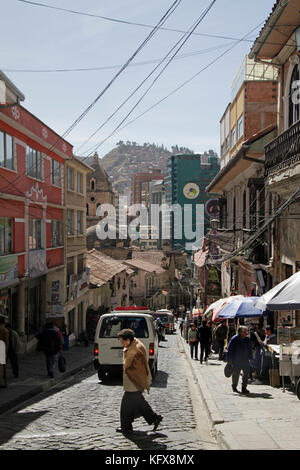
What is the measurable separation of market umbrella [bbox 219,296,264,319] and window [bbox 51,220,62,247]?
48.1 feet

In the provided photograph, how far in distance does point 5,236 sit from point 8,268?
144cm

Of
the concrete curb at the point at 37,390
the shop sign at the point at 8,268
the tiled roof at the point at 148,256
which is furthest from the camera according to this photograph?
the tiled roof at the point at 148,256

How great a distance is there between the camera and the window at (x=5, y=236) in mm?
19719

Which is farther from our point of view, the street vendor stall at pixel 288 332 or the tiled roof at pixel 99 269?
the tiled roof at pixel 99 269

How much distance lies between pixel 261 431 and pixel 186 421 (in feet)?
5.51

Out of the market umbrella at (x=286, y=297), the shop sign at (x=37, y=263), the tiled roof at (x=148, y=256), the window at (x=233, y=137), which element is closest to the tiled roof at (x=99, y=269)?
the shop sign at (x=37, y=263)

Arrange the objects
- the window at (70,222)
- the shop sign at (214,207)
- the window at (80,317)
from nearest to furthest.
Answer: the window at (70,222) → the shop sign at (214,207) → the window at (80,317)

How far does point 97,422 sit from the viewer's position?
336 inches

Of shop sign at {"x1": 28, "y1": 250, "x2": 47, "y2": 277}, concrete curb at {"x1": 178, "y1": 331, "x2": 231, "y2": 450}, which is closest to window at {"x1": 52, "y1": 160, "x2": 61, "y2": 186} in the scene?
shop sign at {"x1": 28, "y1": 250, "x2": 47, "y2": 277}

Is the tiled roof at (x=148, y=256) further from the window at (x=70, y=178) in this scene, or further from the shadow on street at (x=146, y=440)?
the shadow on street at (x=146, y=440)

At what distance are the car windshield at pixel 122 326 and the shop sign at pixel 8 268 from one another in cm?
573

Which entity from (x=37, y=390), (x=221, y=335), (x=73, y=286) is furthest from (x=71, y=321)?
(x=37, y=390)

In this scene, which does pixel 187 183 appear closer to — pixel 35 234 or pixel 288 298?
pixel 35 234

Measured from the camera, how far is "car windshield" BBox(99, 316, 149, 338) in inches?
553
